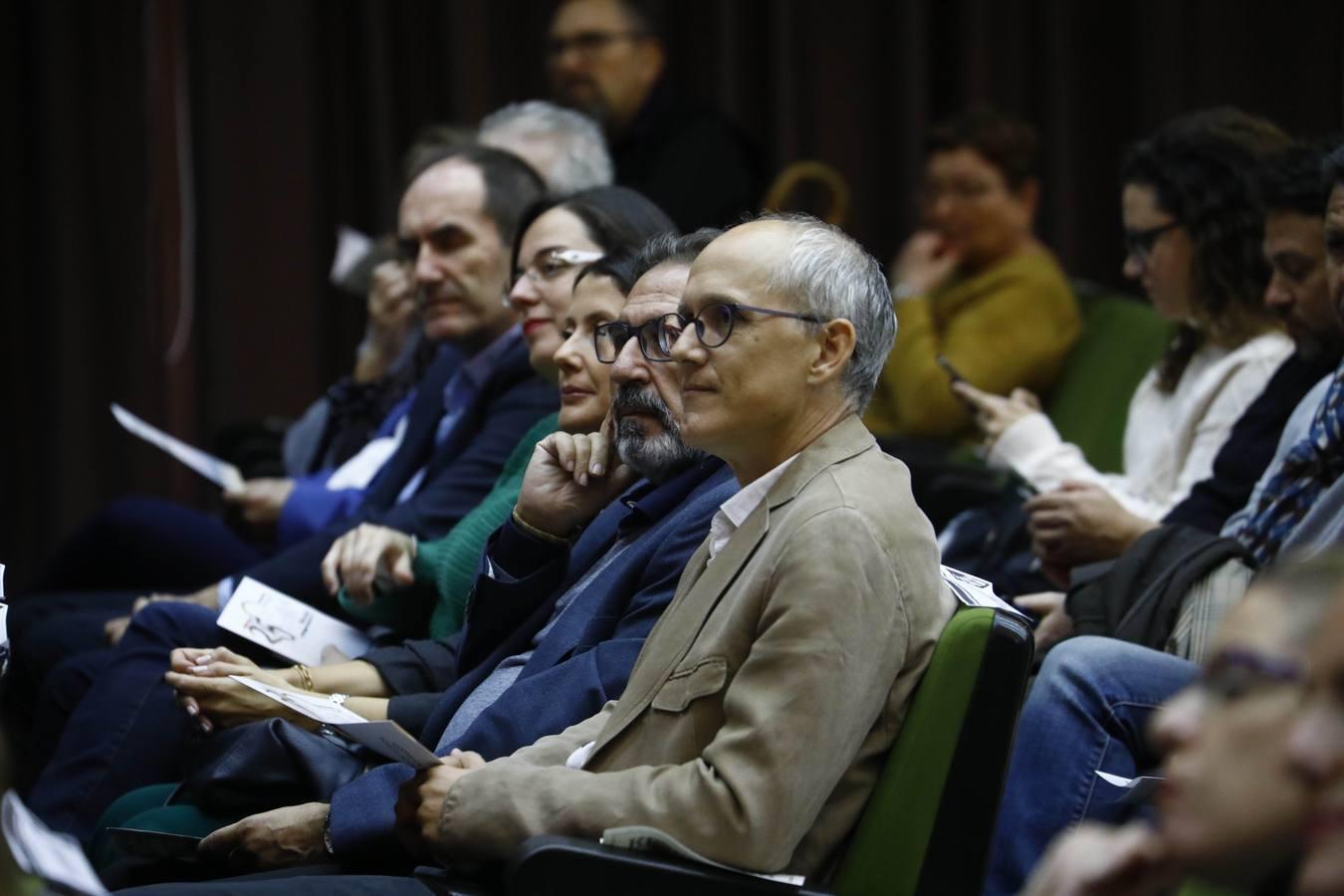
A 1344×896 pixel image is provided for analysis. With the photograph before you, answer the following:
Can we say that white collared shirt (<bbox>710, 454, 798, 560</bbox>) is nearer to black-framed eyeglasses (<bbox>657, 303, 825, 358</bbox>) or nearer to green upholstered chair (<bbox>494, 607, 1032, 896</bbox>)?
black-framed eyeglasses (<bbox>657, 303, 825, 358</bbox>)

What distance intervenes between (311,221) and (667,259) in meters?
3.30

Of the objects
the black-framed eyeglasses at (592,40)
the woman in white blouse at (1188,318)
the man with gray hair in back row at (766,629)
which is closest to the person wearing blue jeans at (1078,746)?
the man with gray hair in back row at (766,629)

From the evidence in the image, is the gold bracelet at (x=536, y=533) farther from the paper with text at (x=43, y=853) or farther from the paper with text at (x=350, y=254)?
the paper with text at (x=350, y=254)

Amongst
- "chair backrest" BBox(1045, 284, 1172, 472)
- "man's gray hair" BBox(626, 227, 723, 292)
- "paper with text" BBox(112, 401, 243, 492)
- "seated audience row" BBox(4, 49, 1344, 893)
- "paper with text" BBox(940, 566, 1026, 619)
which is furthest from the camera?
"chair backrest" BBox(1045, 284, 1172, 472)

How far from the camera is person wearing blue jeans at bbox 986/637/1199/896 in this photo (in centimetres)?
225

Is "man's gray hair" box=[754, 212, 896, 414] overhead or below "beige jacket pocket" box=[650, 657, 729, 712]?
overhead

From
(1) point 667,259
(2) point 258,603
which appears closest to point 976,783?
(1) point 667,259

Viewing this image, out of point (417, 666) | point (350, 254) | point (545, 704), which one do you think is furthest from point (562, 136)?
point (545, 704)

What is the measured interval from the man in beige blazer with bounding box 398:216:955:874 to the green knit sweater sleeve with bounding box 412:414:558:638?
0.80 metres

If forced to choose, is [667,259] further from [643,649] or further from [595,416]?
[643,649]

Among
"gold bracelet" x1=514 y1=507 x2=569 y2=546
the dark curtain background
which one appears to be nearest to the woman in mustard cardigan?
the dark curtain background

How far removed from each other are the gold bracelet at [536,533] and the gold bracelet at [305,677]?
42cm

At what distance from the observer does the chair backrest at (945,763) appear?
1681 millimetres

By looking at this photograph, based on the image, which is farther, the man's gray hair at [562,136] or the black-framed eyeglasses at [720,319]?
the man's gray hair at [562,136]
